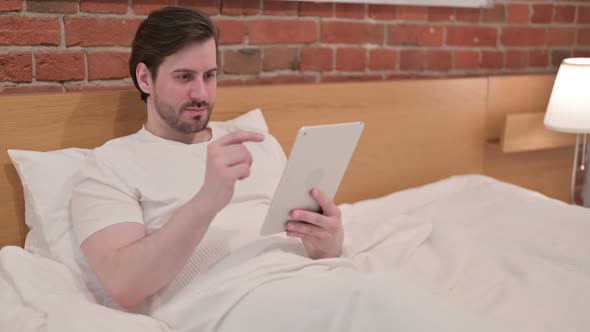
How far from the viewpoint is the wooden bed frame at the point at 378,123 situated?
1.51m

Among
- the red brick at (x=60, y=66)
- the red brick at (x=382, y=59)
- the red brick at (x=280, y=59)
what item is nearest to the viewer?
the red brick at (x=60, y=66)

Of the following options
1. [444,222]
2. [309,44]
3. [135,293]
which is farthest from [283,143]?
[135,293]

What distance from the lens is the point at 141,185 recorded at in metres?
1.32

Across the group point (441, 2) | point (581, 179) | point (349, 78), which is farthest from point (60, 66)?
point (581, 179)

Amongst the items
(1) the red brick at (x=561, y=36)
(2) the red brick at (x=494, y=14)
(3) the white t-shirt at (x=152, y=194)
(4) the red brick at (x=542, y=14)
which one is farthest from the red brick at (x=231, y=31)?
(1) the red brick at (x=561, y=36)

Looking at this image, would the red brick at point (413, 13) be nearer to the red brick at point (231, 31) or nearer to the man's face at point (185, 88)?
the red brick at point (231, 31)

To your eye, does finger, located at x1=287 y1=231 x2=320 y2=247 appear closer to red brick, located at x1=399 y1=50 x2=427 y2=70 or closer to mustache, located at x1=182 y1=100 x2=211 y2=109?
mustache, located at x1=182 y1=100 x2=211 y2=109

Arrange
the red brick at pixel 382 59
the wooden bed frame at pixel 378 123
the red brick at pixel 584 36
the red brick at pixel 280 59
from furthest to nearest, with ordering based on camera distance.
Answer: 1. the red brick at pixel 584 36
2. the red brick at pixel 382 59
3. the red brick at pixel 280 59
4. the wooden bed frame at pixel 378 123

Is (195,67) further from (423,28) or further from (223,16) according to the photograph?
(423,28)

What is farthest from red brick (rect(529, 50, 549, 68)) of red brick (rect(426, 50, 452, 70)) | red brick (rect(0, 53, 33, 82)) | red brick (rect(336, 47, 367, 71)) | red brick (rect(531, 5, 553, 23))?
red brick (rect(0, 53, 33, 82))

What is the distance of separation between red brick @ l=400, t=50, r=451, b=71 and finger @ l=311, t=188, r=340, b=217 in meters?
1.08

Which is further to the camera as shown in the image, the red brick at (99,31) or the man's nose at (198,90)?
the red brick at (99,31)

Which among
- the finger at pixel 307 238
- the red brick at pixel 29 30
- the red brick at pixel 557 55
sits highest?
the red brick at pixel 29 30

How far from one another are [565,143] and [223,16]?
4.91 ft
